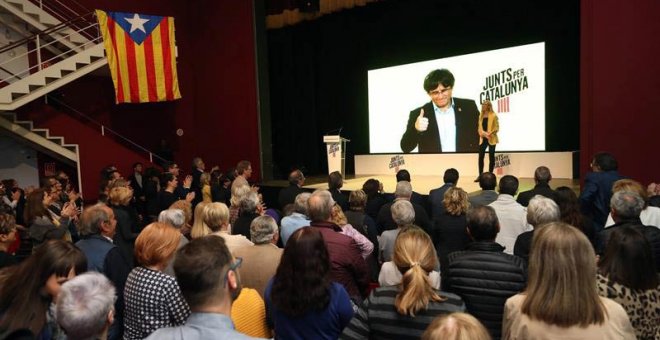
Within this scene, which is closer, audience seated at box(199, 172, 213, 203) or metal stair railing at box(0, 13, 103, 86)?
audience seated at box(199, 172, 213, 203)

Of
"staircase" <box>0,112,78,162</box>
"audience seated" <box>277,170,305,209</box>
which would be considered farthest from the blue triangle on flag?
"audience seated" <box>277,170,305,209</box>

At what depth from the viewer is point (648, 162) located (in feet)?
19.5

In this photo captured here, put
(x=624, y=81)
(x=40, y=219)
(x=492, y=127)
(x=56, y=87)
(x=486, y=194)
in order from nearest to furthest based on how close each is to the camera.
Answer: (x=40, y=219), (x=486, y=194), (x=624, y=81), (x=492, y=127), (x=56, y=87)

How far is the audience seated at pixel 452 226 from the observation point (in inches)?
140

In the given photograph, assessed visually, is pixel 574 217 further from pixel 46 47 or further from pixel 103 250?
pixel 46 47

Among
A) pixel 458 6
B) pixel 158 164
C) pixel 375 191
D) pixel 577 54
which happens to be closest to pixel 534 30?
pixel 577 54

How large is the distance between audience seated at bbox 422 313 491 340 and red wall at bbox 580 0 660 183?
5.80m

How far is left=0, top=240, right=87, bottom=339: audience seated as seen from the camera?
5.94 feet

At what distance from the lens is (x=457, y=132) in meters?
10.4

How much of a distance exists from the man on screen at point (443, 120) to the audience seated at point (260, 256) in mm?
8148

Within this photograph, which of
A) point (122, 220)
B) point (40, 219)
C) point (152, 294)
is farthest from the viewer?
point (40, 219)

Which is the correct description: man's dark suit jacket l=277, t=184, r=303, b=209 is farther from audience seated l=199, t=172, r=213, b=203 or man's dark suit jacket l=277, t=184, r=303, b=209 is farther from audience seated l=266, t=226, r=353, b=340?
audience seated l=266, t=226, r=353, b=340

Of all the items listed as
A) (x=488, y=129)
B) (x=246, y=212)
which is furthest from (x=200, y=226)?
(x=488, y=129)

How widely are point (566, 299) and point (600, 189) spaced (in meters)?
3.43
